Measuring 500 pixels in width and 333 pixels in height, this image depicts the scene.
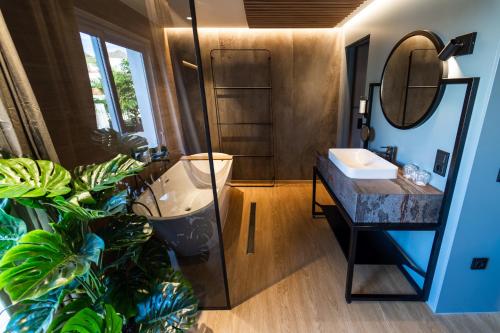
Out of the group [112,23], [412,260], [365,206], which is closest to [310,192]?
[412,260]

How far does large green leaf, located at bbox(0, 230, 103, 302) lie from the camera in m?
0.63

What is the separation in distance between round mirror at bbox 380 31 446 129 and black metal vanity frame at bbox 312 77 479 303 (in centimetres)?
17

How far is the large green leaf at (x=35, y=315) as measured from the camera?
825 mm

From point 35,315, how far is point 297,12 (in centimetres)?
329

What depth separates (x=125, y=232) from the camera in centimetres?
102

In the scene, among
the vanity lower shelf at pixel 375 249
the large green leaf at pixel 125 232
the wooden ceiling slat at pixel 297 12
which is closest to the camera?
the large green leaf at pixel 125 232

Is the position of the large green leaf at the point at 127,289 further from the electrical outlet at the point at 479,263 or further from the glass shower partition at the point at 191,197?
the electrical outlet at the point at 479,263

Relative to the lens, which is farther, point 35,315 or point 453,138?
point 453,138

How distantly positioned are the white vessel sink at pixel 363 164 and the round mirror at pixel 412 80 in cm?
38

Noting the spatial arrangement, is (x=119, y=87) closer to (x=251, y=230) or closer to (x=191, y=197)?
(x=191, y=197)

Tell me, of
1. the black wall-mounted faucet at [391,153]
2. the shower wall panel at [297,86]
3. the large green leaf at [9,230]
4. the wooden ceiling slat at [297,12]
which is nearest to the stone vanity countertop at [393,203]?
the black wall-mounted faucet at [391,153]

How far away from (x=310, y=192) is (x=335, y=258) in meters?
1.53

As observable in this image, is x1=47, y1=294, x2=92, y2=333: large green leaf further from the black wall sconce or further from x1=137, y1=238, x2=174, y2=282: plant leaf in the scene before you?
the black wall sconce

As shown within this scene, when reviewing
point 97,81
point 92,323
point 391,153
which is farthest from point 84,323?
point 391,153
